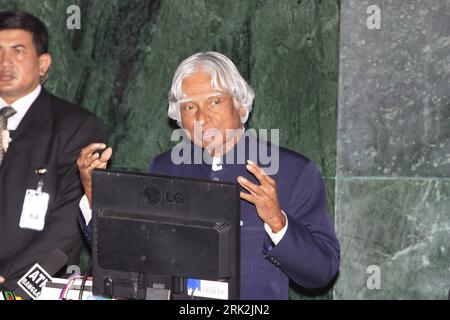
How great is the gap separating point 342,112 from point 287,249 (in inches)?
82.1

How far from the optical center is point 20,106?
529 centimetres

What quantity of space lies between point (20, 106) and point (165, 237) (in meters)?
2.65

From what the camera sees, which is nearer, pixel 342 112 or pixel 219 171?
pixel 219 171

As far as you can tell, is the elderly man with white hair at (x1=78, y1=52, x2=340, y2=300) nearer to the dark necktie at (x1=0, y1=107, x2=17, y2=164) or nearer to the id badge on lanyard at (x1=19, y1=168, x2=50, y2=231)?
the id badge on lanyard at (x1=19, y1=168, x2=50, y2=231)

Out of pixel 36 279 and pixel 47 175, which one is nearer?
pixel 36 279

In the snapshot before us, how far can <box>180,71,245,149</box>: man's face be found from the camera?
3.84 m

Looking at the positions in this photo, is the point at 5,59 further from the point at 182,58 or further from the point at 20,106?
the point at 182,58

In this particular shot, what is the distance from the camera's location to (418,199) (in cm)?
535

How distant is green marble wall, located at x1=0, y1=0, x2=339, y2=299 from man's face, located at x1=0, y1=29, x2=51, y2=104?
Answer: 42 centimetres

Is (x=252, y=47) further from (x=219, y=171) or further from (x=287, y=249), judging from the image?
(x=287, y=249)

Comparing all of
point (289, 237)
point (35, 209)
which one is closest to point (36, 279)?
point (289, 237)

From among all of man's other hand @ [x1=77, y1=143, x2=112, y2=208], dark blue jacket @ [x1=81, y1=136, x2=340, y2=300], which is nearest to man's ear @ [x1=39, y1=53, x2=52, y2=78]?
dark blue jacket @ [x1=81, y1=136, x2=340, y2=300]
